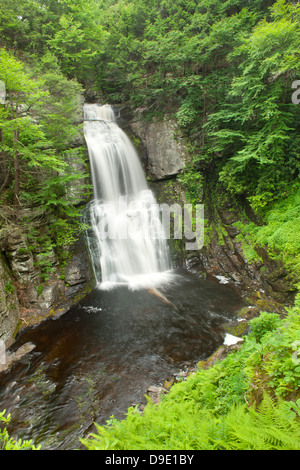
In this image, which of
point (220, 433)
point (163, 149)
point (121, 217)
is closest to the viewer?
point (220, 433)

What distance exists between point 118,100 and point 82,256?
45.7 feet

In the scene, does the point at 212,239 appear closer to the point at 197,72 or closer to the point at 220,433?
the point at 197,72

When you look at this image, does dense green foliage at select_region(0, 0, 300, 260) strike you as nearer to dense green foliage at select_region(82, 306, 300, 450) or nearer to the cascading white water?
the cascading white water

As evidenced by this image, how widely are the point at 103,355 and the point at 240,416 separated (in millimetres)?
5386

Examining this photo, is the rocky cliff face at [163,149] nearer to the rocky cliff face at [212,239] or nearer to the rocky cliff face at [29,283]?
the rocky cliff face at [212,239]

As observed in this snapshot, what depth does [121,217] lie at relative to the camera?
1321 cm

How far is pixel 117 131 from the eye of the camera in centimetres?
1554

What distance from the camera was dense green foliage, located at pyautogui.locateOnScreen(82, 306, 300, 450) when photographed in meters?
2.00

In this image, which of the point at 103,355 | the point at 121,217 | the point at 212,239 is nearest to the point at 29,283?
the point at 103,355

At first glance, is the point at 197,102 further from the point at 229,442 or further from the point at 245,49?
the point at 229,442

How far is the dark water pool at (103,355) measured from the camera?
498cm

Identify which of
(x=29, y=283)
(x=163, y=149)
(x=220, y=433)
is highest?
(x=163, y=149)

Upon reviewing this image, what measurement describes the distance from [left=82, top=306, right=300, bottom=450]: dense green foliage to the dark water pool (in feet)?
8.65

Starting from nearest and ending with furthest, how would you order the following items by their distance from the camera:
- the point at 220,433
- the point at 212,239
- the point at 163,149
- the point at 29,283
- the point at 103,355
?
the point at 220,433 → the point at 103,355 → the point at 29,283 → the point at 212,239 → the point at 163,149
